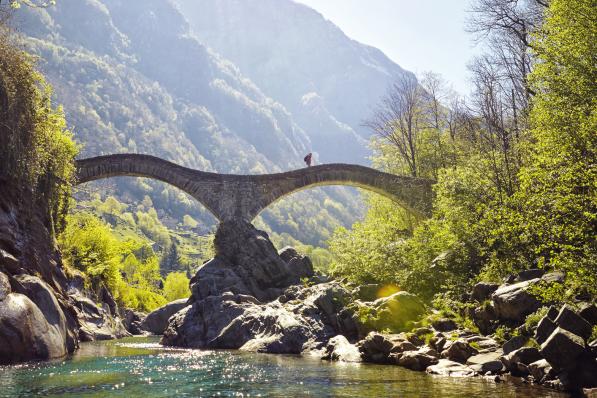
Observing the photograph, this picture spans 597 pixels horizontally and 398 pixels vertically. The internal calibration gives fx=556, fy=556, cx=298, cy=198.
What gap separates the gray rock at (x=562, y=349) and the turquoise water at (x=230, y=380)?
2.15 feet

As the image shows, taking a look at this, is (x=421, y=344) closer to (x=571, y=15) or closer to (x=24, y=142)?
(x=571, y=15)

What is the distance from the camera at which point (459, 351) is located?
1513 cm

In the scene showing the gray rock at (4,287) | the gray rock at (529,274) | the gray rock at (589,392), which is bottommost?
the gray rock at (589,392)

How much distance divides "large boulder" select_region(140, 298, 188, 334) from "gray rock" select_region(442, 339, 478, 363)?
92.9 ft

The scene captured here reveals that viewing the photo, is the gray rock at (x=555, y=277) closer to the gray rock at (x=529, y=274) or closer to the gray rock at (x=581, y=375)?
the gray rock at (x=529, y=274)

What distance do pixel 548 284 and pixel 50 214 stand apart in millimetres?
19745

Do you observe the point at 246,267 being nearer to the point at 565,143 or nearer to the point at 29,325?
the point at 29,325

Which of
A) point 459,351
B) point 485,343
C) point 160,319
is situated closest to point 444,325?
point 485,343

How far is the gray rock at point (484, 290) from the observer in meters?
17.5

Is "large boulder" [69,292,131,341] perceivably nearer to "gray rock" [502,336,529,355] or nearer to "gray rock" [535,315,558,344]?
"gray rock" [502,336,529,355]

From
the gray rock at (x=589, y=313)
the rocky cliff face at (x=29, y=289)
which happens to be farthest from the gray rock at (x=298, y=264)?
Answer: the gray rock at (x=589, y=313)

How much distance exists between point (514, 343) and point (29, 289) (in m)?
14.3

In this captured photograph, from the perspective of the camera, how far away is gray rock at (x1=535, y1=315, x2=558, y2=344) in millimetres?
12328

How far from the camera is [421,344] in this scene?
17.6 m
